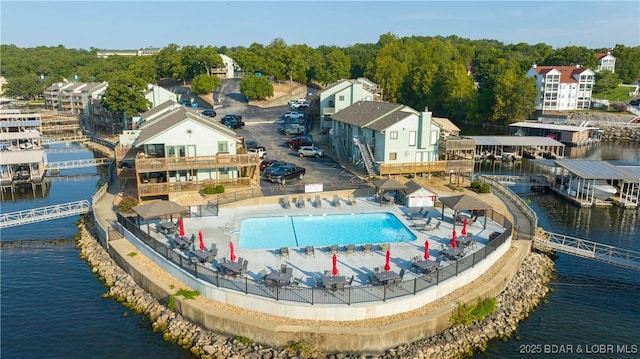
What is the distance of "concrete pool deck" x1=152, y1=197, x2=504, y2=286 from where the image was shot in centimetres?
2561

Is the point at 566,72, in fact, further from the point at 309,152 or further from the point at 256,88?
the point at 309,152

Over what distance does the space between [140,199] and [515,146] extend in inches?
2205

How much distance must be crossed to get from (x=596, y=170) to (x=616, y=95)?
3446 inches

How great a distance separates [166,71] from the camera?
12825 centimetres

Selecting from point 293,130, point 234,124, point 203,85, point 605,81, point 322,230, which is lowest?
point 322,230

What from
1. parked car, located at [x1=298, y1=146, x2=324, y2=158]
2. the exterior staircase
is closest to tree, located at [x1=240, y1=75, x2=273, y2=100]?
parked car, located at [x1=298, y1=146, x2=324, y2=158]

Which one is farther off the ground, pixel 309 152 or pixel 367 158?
pixel 367 158

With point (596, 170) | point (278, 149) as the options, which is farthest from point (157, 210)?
point (596, 170)

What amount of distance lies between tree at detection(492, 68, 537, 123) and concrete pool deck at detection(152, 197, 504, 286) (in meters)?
68.2

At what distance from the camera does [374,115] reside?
166 feet

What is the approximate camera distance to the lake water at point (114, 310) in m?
22.6

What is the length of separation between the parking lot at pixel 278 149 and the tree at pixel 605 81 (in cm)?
7960


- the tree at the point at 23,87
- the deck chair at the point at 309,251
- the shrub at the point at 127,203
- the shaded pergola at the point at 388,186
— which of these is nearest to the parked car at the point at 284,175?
the shaded pergola at the point at 388,186

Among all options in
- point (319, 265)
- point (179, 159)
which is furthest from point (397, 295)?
point (179, 159)
